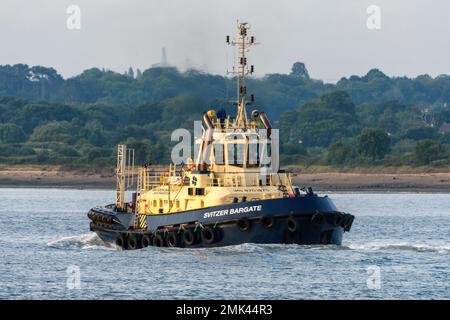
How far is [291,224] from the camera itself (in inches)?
1864

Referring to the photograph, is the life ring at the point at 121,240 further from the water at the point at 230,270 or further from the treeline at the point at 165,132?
the treeline at the point at 165,132

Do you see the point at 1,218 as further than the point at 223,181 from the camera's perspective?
Yes

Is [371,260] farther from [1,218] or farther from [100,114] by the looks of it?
[100,114]

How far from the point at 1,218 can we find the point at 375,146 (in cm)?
7256

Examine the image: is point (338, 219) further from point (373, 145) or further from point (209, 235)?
point (373, 145)

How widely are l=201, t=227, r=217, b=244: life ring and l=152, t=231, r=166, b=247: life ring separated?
6.99ft

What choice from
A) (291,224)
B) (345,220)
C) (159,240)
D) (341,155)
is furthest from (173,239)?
(341,155)

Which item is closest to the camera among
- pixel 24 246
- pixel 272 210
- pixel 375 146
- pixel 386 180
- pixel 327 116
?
pixel 272 210

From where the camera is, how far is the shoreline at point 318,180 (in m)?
125

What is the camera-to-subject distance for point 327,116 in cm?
17925

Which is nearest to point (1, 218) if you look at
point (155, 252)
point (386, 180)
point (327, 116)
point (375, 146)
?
point (155, 252)

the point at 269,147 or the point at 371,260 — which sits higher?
the point at 269,147

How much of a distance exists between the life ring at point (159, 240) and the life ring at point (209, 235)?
6.99ft

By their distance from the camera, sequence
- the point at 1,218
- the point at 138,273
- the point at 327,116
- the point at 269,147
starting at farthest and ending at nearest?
the point at 327,116
the point at 1,218
the point at 269,147
the point at 138,273
